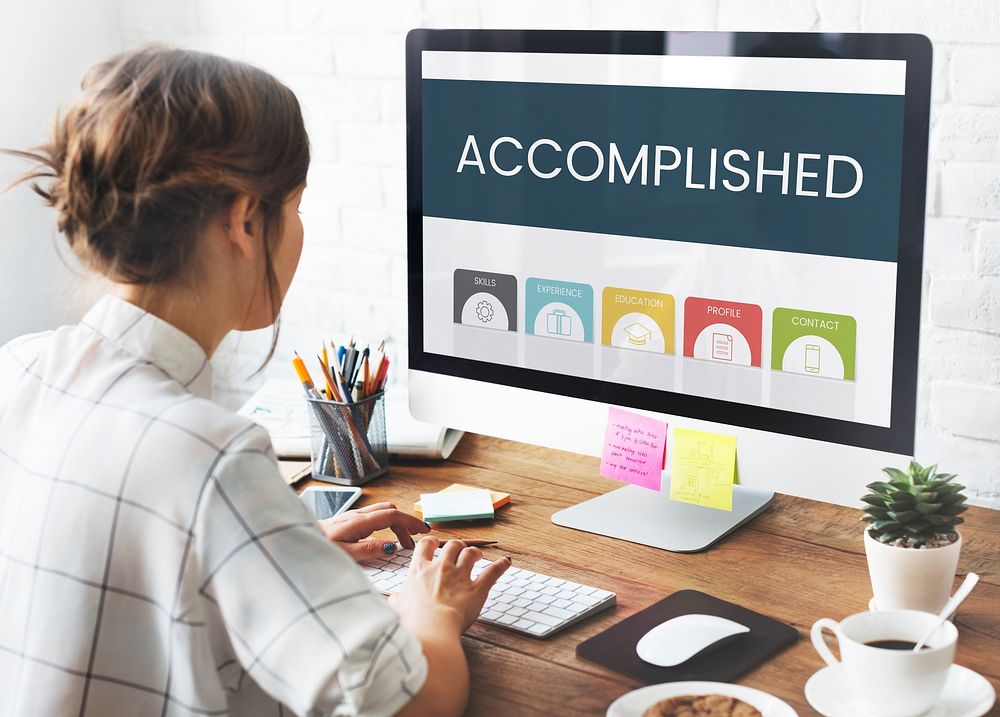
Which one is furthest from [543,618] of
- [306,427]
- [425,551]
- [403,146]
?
[403,146]

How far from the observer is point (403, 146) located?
1896 mm

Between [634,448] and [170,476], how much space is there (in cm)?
60

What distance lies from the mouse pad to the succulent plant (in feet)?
0.43

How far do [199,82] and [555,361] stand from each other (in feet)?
1.79

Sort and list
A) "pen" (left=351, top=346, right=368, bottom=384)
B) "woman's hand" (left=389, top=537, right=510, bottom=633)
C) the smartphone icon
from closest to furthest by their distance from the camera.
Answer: "woman's hand" (left=389, top=537, right=510, bottom=633) → the smartphone icon → "pen" (left=351, top=346, right=368, bottom=384)

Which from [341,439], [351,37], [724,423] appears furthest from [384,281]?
[724,423]

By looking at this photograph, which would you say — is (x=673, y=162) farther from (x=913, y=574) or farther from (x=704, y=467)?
(x=913, y=574)

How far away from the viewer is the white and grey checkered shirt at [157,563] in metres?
0.77

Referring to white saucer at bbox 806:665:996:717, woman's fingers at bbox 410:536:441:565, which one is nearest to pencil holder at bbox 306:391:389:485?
woman's fingers at bbox 410:536:441:565

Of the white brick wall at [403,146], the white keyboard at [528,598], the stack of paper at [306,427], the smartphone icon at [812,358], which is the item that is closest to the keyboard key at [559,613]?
the white keyboard at [528,598]

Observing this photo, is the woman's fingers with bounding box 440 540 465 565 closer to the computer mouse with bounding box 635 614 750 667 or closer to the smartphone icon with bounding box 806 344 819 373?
the computer mouse with bounding box 635 614 750 667

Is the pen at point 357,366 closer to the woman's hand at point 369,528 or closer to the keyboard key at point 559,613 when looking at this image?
the woman's hand at point 369,528

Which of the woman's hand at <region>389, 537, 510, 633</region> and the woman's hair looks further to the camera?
the woman's hand at <region>389, 537, 510, 633</region>

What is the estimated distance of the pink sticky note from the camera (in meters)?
1.24
